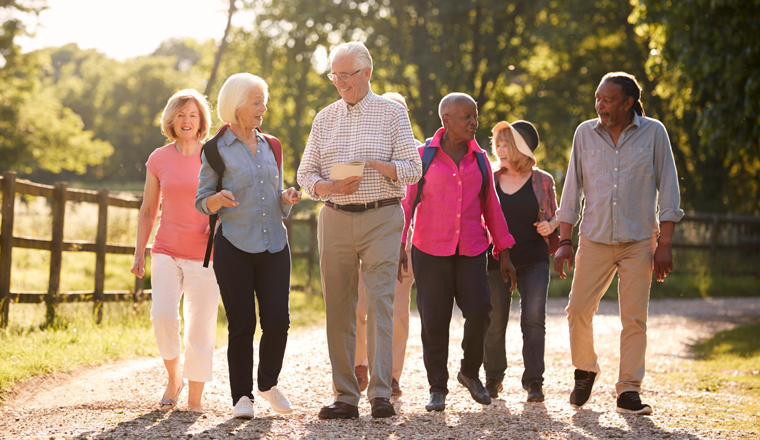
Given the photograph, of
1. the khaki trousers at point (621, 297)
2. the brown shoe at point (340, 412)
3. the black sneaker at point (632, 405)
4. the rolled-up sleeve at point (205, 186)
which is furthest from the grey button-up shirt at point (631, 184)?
the rolled-up sleeve at point (205, 186)

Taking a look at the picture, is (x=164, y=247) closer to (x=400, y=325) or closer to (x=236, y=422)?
(x=236, y=422)

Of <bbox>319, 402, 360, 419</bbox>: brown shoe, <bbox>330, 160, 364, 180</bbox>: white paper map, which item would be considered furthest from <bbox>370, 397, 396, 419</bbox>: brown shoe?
<bbox>330, 160, 364, 180</bbox>: white paper map

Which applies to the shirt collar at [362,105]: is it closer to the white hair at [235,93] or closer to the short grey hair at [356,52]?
the short grey hair at [356,52]

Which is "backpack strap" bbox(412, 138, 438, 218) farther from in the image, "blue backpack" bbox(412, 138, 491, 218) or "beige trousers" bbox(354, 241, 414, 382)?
"beige trousers" bbox(354, 241, 414, 382)

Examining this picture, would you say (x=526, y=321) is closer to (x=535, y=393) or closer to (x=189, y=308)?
(x=535, y=393)

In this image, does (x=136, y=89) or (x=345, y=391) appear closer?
(x=345, y=391)

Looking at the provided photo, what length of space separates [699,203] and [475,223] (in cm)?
2108

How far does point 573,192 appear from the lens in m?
5.46

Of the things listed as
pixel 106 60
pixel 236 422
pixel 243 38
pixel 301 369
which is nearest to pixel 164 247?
pixel 236 422

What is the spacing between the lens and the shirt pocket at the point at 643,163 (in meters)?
5.12

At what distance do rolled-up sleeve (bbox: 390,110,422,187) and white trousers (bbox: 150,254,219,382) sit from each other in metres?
1.41

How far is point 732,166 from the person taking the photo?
77.1ft

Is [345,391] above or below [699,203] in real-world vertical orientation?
below

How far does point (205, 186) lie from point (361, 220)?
3.11 feet
